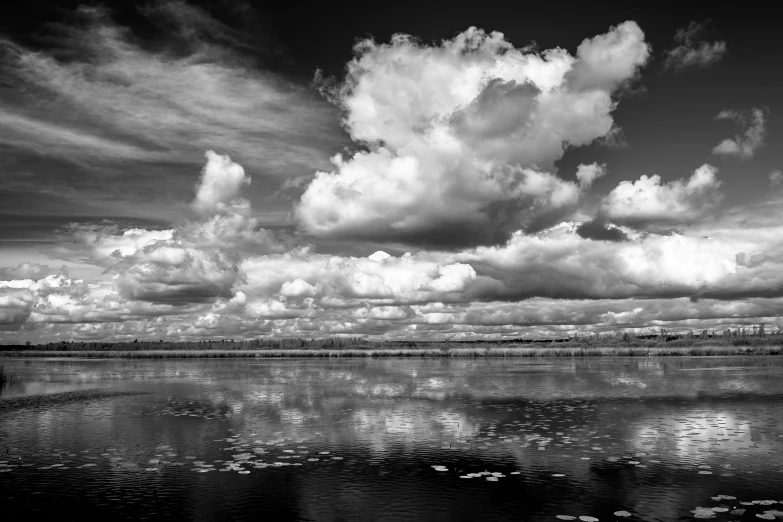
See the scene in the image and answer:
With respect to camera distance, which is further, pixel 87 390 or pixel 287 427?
pixel 87 390

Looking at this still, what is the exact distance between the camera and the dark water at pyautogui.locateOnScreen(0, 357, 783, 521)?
15523 mm

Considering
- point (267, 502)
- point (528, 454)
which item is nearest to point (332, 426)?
point (528, 454)

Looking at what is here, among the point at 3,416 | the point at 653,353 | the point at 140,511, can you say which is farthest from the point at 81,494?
the point at 653,353

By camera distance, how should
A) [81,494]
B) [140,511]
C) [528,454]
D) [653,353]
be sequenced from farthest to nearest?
1. [653,353]
2. [528,454]
3. [81,494]
4. [140,511]

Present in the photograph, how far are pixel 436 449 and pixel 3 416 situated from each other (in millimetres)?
26173

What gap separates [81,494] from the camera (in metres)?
16.9

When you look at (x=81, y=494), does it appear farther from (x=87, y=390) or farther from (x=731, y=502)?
(x=87, y=390)

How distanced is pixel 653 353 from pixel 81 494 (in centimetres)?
12356

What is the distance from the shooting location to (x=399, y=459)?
21.1 m

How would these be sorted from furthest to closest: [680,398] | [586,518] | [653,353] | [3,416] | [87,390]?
[653,353]
[87,390]
[680,398]
[3,416]
[586,518]

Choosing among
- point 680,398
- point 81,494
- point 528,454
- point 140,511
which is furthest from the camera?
point 680,398

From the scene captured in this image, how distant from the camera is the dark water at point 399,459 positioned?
1552 cm

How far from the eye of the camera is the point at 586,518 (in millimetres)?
14148

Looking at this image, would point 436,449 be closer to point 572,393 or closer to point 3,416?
point 572,393
